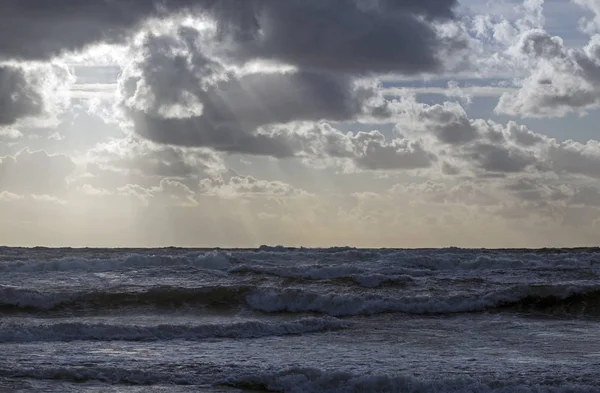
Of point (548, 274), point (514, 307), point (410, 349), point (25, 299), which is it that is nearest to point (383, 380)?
point (410, 349)

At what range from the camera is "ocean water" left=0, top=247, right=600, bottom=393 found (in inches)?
606

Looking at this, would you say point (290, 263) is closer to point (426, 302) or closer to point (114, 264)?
point (114, 264)

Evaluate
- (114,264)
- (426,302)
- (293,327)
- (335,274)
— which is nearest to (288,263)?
(335,274)

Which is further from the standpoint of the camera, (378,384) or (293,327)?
(293,327)

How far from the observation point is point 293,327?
22.0m

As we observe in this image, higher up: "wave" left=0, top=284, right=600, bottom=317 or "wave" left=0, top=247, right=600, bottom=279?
→ "wave" left=0, top=247, right=600, bottom=279

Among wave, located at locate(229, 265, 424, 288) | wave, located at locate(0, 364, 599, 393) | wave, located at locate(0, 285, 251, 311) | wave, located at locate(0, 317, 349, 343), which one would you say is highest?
wave, located at locate(229, 265, 424, 288)

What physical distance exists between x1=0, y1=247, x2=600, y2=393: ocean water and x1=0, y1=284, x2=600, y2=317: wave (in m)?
0.07

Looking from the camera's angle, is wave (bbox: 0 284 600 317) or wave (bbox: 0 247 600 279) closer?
wave (bbox: 0 284 600 317)

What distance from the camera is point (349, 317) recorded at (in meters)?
25.8

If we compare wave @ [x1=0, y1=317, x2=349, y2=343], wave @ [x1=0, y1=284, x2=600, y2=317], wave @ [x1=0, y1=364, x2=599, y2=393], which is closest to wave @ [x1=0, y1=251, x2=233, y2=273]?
wave @ [x1=0, y1=284, x2=600, y2=317]

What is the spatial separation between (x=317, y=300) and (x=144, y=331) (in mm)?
8602

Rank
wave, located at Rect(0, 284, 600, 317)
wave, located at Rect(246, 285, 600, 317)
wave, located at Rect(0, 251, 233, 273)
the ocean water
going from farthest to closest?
wave, located at Rect(0, 251, 233, 273) < wave, located at Rect(0, 284, 600, 317) < wave, located at Rect(246, 285, 600, 317) < the ocean water

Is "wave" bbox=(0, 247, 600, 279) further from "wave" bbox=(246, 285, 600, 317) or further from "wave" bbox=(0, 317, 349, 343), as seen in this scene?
"wave" bbox=(0, 317, 349, 343)
